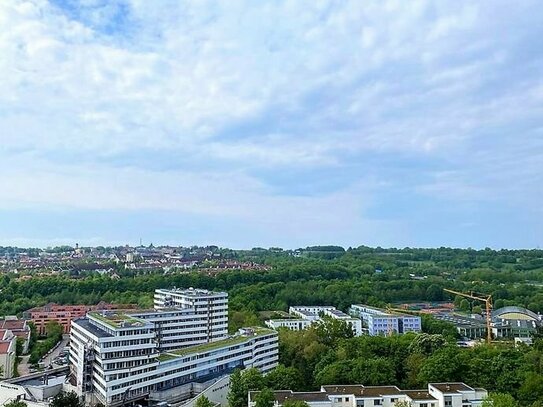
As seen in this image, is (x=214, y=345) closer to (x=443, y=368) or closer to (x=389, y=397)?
(x=389, y=397)

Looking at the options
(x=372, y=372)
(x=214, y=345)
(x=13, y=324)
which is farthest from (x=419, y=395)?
(x=13, y=324)

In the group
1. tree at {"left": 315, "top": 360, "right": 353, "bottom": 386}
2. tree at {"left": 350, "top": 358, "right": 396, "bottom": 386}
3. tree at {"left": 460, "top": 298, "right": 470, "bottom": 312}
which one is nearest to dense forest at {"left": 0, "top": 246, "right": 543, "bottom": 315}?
tree at {"left": 460, "top": 298, "right": 470, "bottom": 312}

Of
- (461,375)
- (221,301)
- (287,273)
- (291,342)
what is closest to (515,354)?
(461,375)

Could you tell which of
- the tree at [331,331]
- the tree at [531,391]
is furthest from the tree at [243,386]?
the tree at [531,391]

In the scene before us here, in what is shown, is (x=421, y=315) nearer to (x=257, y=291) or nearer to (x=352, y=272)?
(x=257, y=291)

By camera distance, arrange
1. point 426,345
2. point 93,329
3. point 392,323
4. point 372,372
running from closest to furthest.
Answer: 1. point 372,372
2. point 93,329
3. point 426,345
4. point 392,323

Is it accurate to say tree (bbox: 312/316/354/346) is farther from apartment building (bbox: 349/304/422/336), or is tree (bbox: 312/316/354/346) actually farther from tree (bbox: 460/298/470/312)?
tree (bbox: 460/298/470/312)
